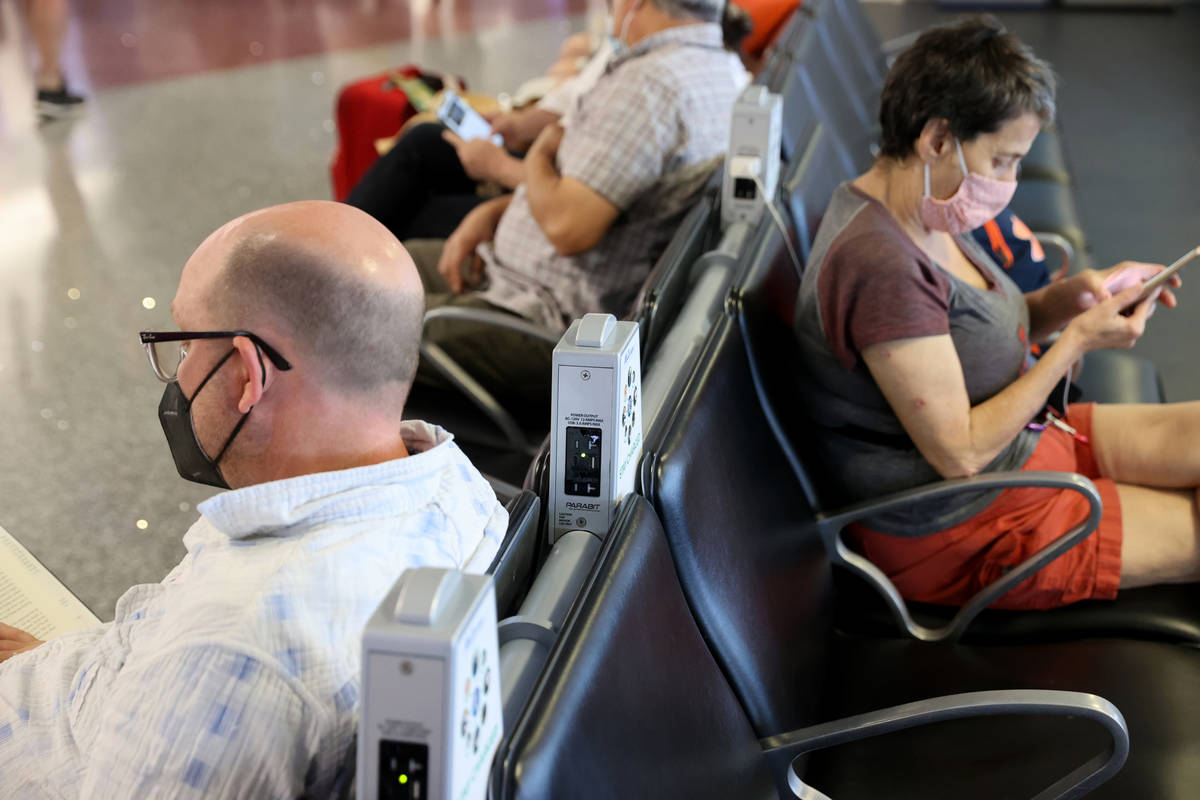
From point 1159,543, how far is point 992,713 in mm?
655

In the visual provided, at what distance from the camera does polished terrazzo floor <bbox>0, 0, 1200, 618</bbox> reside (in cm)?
224

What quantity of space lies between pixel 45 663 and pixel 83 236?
3.23 m

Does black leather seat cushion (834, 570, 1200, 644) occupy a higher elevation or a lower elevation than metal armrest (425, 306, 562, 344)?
lower

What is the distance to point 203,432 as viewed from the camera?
3.32 ft

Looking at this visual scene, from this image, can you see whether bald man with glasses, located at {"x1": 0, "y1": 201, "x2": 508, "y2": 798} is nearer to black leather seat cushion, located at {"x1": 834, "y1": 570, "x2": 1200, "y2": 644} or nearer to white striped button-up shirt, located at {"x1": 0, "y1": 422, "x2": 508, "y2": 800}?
white striped button-up shirt, located at {"x1": 0, "y1": 422, "x2": 508, "y2": 800}

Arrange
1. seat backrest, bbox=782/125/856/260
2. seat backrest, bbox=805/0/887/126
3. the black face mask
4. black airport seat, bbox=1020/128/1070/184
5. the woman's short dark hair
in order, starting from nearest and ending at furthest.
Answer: the black face mask
the woman's short dark hair
seat backrest, bbox=782/125/856/260
black airport seat, bbox=1020/128/1070/184
seat backrest, bbox=805/0/887/126

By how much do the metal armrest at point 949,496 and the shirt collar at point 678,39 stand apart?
111cm

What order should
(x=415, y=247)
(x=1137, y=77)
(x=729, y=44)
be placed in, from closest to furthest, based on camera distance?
(x=415, y=247) → (x=729, y=44) → (x=1137, y=77)

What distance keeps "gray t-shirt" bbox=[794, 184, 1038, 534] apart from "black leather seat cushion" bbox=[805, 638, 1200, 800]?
23 cm

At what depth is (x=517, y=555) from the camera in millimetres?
1018

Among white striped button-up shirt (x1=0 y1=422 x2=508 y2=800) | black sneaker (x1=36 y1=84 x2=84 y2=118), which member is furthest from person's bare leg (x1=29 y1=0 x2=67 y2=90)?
white striped button-up shirt (x1=0 y1=422 x2=508 y2=800)

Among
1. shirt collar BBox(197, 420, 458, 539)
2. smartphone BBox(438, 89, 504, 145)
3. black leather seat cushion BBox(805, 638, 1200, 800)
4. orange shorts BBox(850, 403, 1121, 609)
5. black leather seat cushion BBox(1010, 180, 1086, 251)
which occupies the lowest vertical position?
black leather seat cushion BBox(805, 638, 1200, 800)

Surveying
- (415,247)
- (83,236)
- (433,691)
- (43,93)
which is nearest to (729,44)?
(415,247)

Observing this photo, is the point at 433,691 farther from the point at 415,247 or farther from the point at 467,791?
the point at 415,247
